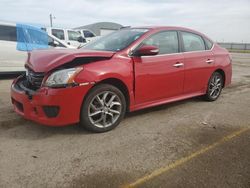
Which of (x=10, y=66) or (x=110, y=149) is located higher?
(x=10, y=66)

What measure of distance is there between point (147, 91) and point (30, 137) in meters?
1.89

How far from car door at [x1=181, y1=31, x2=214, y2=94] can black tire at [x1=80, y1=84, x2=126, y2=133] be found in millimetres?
1618

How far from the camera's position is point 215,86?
237 inches

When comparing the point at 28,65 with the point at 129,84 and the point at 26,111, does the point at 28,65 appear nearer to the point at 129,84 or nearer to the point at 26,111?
the point at 26,111

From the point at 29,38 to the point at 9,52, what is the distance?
0.83 meters

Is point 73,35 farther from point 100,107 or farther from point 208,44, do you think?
point 100,107

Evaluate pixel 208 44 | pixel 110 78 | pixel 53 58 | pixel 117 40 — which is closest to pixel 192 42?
pixel 208 44

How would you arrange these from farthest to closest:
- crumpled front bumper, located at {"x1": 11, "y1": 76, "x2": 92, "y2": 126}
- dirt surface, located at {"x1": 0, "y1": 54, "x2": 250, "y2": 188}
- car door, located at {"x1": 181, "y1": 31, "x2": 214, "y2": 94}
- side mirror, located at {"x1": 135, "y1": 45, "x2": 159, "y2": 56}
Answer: car door, located at {"x1": 181, "y1": 31, "x2": 214, "y2": 94} → side mirror, located at {"x1": 135, "y1": 45, "x2": 159, "y2": 56} → crumpled front bumper, located at {"x1": 11, "y1": 76, "x2": 92, "y2": 126} → dirt surface, located at {"x1": 0, "y1": 54, "x2": 250, "y2": 188}

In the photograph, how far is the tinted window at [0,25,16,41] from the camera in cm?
823

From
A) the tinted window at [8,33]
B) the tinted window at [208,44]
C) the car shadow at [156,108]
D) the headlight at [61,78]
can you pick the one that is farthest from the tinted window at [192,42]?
the tinted window at [8,33]

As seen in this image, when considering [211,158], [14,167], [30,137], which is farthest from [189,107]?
[14,167]

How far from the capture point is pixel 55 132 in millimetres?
3947

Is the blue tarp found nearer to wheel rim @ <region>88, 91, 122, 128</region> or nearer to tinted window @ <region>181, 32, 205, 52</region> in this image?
tinted window @ <region>181, 32, 205, 52</region>

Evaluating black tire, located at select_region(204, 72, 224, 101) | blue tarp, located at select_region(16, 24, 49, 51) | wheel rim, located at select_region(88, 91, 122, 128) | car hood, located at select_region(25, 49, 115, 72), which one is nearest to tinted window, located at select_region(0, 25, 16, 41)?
blue tarp, located at select_region(16, 24, 49, 51)
